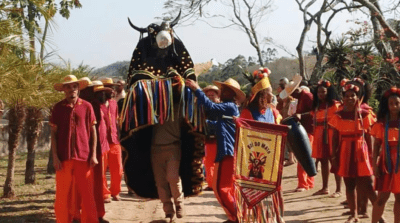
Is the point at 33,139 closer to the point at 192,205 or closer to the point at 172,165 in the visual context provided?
the point at 192,205

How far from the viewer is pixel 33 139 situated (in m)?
11.7

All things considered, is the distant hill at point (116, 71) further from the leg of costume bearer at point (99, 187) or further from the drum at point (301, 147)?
the drum at point (301, 147)

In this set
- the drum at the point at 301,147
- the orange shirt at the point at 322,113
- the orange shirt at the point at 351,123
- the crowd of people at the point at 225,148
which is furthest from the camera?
the orange shirt at the point at 322,113

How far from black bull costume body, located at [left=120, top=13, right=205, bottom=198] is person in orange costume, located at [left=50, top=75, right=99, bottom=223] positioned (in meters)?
0.56

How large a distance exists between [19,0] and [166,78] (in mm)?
2978

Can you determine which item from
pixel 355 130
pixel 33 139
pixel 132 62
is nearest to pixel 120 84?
pixel 33 139

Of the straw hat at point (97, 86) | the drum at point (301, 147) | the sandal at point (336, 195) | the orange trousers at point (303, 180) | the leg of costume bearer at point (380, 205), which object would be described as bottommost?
the sandal at point (336, 195)

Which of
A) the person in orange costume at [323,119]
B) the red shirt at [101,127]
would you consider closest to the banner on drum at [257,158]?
the red shirt at [101,127]

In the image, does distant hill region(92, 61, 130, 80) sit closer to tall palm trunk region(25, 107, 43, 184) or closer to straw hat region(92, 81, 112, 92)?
tall palm trunk region(25, 107, 43, 184)

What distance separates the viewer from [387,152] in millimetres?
6875

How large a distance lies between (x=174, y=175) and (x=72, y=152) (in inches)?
54.2

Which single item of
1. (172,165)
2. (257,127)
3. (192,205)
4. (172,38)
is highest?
(172,38)

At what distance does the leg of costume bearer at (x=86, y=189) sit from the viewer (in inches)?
286

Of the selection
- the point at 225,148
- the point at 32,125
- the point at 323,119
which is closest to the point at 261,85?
the point at 225,148
